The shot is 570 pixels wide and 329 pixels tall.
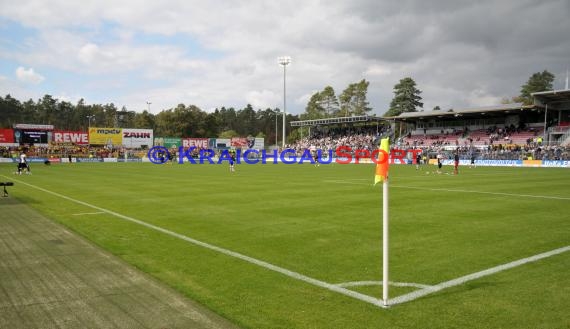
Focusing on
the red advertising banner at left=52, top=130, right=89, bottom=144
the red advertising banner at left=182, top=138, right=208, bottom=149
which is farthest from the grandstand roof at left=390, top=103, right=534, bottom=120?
the red advertising banner at left=52, top=130, right=89, bottom=144

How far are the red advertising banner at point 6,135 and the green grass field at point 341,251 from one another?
2299 inches

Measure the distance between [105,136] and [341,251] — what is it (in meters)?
71.2

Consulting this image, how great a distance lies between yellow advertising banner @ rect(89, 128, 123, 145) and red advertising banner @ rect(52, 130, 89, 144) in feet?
3.12

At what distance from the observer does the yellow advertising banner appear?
227ft

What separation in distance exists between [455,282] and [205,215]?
733 centimetres

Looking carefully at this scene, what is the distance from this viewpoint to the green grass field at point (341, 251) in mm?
4668

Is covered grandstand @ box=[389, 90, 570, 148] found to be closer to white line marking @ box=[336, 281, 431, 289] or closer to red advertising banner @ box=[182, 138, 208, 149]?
red advertising banner @ box=[182, 138, 208, 149]

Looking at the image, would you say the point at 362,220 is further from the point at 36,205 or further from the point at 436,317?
the point at 36,205

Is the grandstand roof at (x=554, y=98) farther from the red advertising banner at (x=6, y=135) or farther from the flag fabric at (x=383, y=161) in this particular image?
the red advertising banner at (x=6, y=135)

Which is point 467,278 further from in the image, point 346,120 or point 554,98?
point 346,120

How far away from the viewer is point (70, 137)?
67.2 metres

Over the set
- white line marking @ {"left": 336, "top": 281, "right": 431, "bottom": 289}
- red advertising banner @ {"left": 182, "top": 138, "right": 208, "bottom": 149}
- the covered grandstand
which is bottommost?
white line marking @ {"left": 336, "top": 281, "right": 431, "bottom": 289}

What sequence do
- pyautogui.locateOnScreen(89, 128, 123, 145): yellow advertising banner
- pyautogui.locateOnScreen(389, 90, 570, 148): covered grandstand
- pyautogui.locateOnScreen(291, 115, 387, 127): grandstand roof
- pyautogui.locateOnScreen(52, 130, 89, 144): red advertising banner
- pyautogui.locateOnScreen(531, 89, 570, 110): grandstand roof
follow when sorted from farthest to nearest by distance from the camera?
pyautogui.locateOnScreen(291, 115, 387, 127): grandstand roof < pyautogui.locateOnScreen(89, 128, 123, 145): yellow advertising banner < pyautogui.locateOnScreen(52, 130, 89, 144): red advertising banner < pyautogui.locateOnScreen(389, 90, 570, 148): covered grandstand < pyautogui.locateOnScreen(531, 89, 570, 110): grandstand roof

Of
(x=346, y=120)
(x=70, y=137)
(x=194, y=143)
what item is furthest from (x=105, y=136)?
(x=346, y=120)
